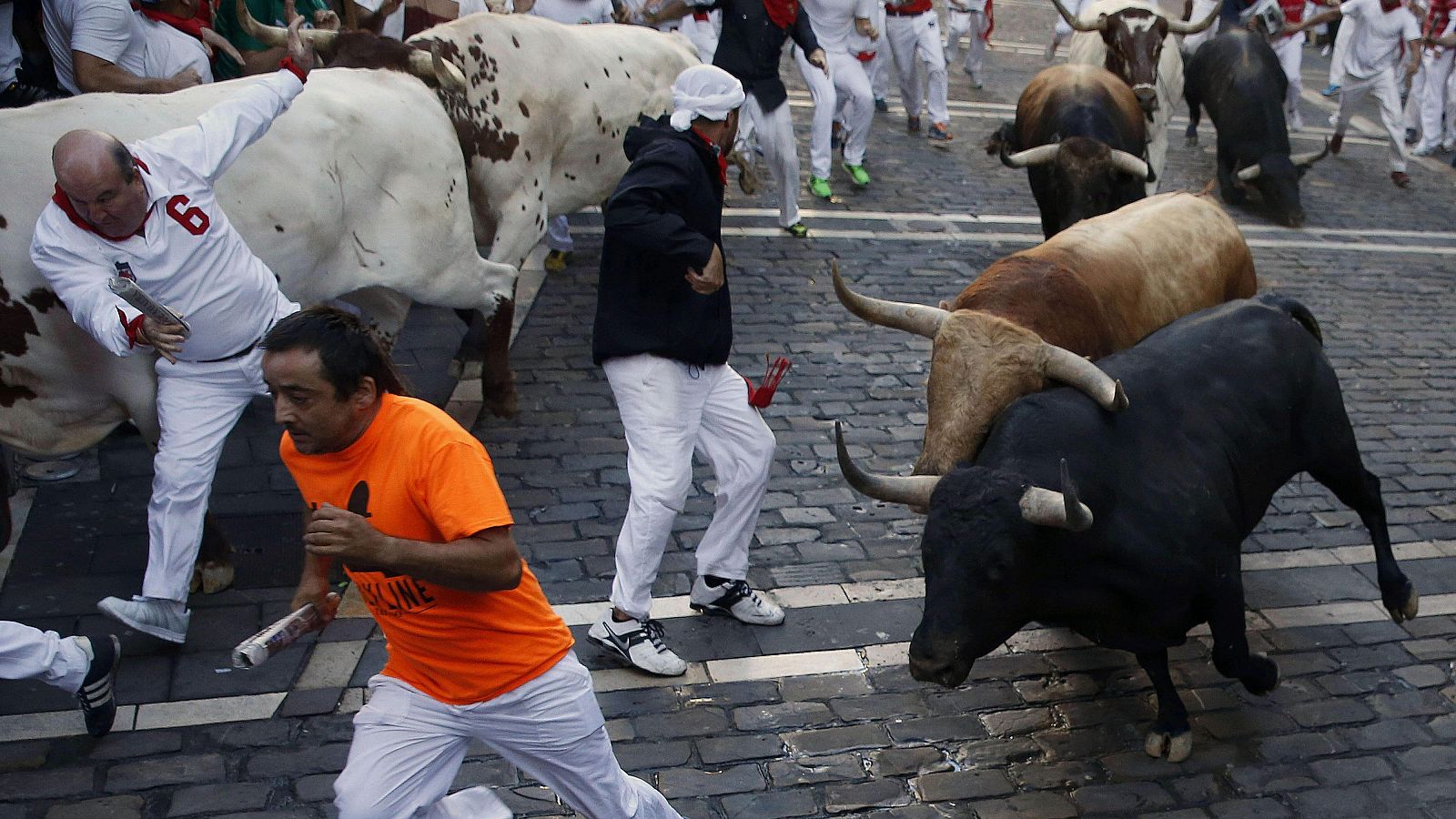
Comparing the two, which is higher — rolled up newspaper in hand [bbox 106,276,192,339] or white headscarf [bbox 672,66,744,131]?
white headscarf [bbox 672,66,744,131]

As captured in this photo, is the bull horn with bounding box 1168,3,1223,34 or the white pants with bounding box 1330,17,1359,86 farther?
the white pants with bounding box 1330,17,1359,86

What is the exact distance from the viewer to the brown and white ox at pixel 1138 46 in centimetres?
1160

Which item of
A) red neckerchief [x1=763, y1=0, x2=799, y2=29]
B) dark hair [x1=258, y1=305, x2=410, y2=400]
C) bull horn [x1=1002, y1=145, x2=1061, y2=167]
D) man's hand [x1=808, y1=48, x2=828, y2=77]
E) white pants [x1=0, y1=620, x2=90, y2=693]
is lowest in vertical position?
bull horn [x1=1002, y1=145, x2=1061, y2=167]

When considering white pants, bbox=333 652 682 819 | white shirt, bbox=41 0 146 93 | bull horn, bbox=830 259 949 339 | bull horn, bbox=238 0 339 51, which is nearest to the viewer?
white pants, bbox=333 652 682 819

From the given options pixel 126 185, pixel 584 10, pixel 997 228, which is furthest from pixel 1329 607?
pixel 584 10

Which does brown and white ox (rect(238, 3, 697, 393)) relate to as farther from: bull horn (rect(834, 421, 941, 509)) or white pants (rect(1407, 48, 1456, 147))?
white pants (rect(1407, 48, 1456, 147))

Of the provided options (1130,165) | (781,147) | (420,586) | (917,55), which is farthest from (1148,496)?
(917,55)

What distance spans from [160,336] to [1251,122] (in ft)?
39.7

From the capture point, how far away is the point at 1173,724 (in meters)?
5.08

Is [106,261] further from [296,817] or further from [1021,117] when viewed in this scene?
[1021,117]

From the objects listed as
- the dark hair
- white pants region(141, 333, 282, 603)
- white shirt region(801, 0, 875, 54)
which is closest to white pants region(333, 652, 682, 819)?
the dark hair

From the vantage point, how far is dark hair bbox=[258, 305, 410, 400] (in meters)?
3.23

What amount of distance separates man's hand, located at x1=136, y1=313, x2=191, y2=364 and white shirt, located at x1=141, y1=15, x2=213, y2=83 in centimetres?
323

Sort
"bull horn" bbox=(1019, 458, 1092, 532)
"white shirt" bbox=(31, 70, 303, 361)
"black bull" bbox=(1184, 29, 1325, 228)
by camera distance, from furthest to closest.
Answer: "black bull" bbox=(1184, 29, 1325, 228)
"white shirt" bbox=(31, 70, 303, 361)
"bull horn" bbox=(1019, 458, 1092, 532)
